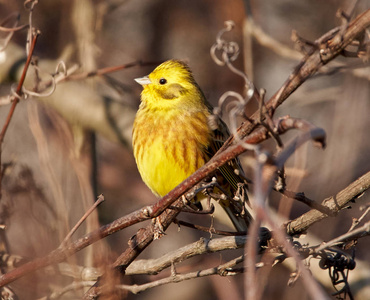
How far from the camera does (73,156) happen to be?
9.50ft

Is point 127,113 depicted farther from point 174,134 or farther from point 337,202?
point 337,202

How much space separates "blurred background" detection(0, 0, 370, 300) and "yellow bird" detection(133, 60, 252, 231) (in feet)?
1.23

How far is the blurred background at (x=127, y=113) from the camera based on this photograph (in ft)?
11.7

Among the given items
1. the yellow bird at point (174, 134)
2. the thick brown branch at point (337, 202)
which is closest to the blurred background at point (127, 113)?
the yellow bird at point (174, 134)

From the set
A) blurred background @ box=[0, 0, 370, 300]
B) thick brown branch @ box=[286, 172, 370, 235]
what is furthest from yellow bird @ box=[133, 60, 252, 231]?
thick brown branch @ box=[286, 172, 370, 235]

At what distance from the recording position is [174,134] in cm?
369

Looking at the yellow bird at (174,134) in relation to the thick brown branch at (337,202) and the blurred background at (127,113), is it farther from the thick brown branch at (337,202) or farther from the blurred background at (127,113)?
the thick brown branch at (337,202)

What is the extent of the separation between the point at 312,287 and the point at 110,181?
5.29 metres

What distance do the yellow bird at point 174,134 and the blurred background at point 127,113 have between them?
38 centimetres

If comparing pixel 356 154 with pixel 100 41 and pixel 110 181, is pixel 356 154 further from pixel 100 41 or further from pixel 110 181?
pixel 100 41

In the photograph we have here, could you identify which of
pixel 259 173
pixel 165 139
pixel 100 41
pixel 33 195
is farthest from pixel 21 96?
pixel 100 41

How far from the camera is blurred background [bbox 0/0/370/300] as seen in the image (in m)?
3.56

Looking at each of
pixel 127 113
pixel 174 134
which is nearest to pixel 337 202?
pixel 174 134

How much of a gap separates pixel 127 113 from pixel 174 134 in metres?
1.56
